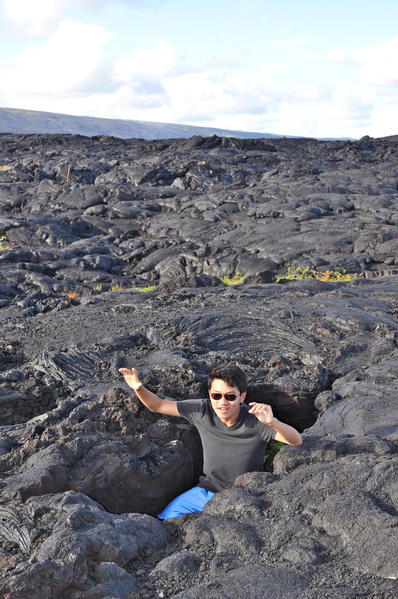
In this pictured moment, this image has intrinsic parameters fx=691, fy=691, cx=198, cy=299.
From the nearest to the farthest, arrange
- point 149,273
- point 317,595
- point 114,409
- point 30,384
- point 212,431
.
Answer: point 317,595, point 212,431, point 114,409, point 30,384, point 149,273

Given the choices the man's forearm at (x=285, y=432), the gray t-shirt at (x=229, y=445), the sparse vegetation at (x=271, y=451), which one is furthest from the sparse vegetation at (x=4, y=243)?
the man's forearm at (x=285, y=432)

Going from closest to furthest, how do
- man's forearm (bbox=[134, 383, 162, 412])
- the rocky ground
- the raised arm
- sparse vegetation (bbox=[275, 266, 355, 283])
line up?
1. the rocky ground
2. the raised arm
3. man's forearm (bbox=[134, 383, 162, 412])
4. sparse vegetation (bbox=[275, 266, 355, 283])

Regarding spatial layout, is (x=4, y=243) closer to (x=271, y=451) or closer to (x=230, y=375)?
(x=271, y=451)

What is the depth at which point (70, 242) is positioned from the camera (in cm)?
2634

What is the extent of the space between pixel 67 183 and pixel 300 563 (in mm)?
32698

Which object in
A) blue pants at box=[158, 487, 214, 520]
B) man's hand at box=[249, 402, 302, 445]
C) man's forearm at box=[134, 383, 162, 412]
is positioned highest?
man's hand at box=[249, 402, 302, 445]

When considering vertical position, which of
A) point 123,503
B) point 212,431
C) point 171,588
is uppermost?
point 212,431

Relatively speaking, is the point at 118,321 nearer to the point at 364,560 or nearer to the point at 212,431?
the point at 212,431

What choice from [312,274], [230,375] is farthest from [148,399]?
[312,274]

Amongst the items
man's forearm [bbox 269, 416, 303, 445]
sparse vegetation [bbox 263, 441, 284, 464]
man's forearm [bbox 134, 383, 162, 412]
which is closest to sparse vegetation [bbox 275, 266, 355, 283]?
sparse vegetation [bbox 263, 441, 284, 464]

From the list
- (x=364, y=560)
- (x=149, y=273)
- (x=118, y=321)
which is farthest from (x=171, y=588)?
(x=149, y=273)

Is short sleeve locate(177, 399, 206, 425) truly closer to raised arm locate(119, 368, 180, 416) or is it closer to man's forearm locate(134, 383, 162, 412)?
raised arm locate(119, 368, 180, 416)

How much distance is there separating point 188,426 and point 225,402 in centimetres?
182

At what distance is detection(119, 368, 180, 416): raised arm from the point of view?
725 cm
